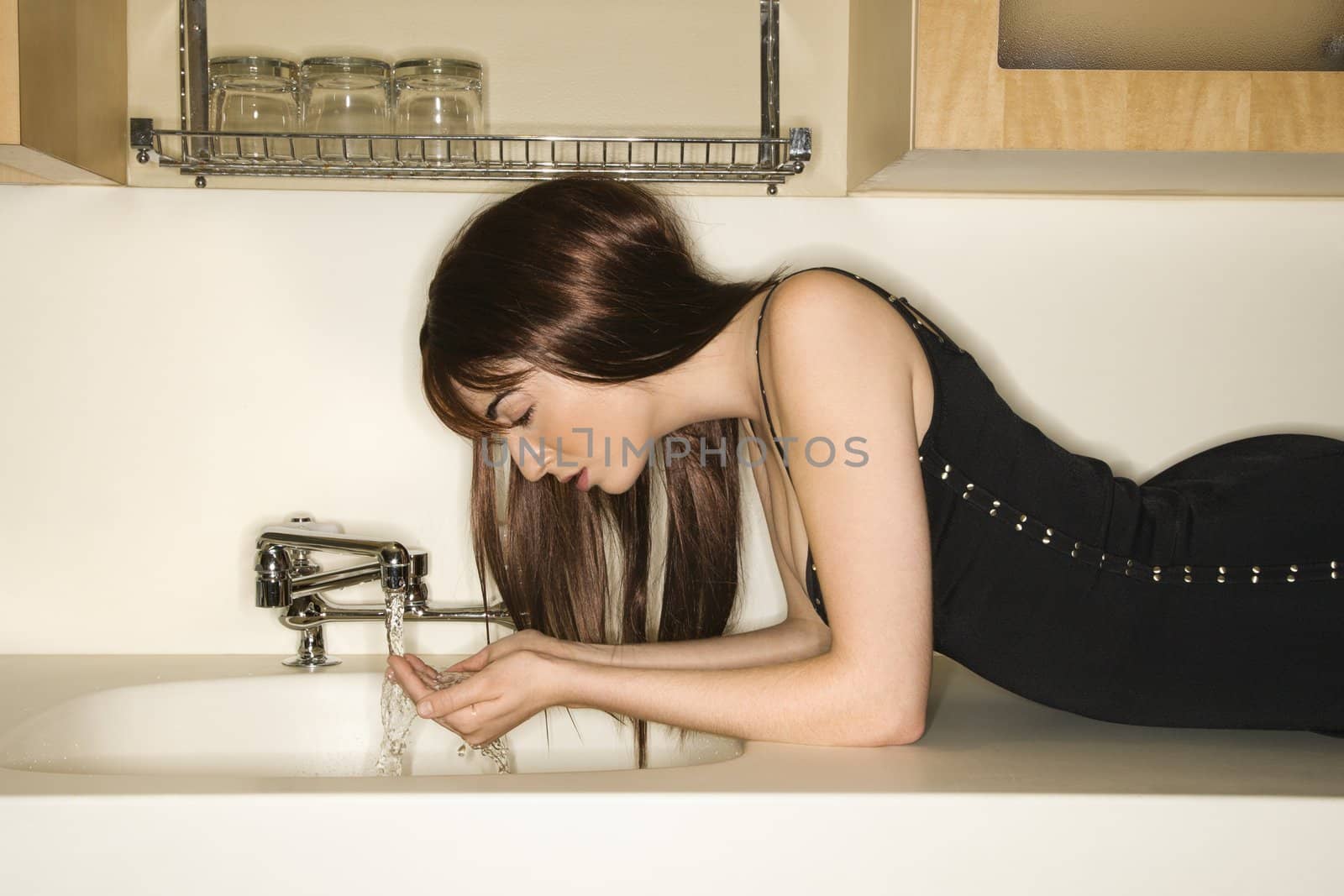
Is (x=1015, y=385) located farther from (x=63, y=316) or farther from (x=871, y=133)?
(x=63, y=316)

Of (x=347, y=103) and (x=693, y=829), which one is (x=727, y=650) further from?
(x=347, y=103)

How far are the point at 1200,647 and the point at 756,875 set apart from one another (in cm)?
48

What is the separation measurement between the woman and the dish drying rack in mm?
159

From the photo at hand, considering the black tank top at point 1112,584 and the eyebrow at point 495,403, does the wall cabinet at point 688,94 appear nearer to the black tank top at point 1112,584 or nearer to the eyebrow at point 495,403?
the black tank top at point 1112,584

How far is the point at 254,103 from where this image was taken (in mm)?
1199

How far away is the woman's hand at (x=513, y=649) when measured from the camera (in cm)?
108

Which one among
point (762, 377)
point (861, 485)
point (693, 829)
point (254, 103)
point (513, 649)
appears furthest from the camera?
point (254, 103)

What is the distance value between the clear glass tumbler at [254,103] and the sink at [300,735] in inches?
23.1

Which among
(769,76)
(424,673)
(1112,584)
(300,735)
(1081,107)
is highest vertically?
(769,76)

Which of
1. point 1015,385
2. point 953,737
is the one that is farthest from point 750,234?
point 953,737

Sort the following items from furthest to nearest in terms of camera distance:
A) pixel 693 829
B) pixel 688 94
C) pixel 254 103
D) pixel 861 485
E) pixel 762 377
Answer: pixel 688 94 < pixel 254 103 < pixel 762 377 < pixel 861 485 < pixel 693 829

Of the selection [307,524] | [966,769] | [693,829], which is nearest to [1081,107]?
[966,769]

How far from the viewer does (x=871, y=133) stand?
117 centimetres

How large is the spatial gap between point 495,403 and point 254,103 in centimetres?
49
